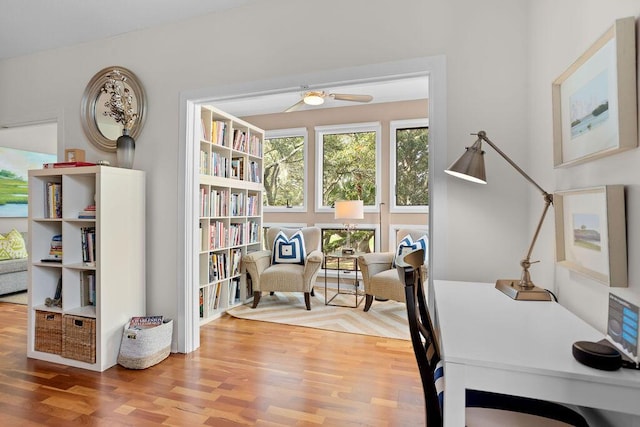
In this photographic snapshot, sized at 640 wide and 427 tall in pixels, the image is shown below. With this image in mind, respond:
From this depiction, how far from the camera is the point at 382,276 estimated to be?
12.5 feet

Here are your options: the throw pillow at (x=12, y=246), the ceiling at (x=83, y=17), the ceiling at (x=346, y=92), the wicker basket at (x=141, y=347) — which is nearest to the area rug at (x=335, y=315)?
the wicker basket at (x=141, y=347)

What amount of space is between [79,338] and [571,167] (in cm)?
319

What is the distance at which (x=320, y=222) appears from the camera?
17.0 feet

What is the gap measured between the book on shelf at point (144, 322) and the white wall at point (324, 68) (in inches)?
4.0

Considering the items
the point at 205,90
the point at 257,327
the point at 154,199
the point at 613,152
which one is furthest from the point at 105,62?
the point at 613,152

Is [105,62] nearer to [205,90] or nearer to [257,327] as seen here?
[205,90]

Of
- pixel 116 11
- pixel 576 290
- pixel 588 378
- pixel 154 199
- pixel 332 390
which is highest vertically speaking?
pixel 116 11

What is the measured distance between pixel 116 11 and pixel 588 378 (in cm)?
343

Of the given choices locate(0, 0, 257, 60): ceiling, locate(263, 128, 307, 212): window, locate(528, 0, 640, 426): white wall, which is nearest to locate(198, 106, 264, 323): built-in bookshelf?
locate(263, 128, 307, 212): window

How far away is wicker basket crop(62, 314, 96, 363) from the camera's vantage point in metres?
2.49

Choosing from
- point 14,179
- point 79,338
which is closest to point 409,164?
point 79,338

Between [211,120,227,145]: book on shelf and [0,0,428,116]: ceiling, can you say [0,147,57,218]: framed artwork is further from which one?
[211,120,227,145]: book on shelf

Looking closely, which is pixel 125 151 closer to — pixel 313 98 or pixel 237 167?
pixel 237 167

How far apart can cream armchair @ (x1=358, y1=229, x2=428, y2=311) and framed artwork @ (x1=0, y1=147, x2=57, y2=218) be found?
5.28 meters
